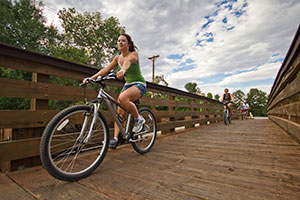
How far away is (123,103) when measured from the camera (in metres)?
2.05

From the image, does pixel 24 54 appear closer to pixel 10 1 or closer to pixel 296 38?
pixel 296 38

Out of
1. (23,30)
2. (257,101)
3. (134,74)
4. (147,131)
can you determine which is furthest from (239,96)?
(134,74)

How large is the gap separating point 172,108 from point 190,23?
17656 mm

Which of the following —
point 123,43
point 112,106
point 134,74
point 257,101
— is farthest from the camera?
point 257,101

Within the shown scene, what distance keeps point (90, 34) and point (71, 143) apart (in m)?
23.3

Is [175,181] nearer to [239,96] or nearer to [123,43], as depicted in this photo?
[123,43]

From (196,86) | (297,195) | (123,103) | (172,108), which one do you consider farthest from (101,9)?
(196,86)

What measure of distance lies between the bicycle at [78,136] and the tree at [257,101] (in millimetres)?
72702

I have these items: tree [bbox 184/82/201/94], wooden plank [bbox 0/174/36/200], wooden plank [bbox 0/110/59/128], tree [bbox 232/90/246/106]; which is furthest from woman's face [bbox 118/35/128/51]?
tree [bbox 232/90/246/106]

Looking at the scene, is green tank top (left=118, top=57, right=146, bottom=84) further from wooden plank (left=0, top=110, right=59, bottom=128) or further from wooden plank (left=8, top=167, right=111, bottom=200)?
wooden plank (left=8, top=167, right=111, bottom=200)

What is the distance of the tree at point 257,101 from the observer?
60.9m

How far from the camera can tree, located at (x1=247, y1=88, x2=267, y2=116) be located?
60853mm

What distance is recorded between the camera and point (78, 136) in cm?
173

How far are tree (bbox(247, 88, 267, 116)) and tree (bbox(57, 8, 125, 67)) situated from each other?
208ft
